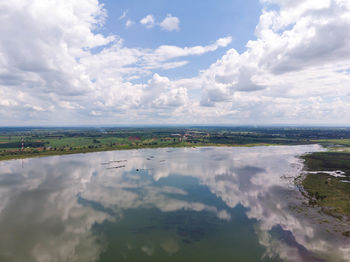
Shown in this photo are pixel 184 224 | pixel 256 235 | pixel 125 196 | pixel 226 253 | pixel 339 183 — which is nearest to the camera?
pixel 226 253

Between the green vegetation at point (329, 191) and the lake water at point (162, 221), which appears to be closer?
the lake water at point (162, 221)

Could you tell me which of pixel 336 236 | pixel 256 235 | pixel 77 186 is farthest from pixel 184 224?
pixel 77 186

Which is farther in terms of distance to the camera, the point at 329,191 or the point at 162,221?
the point at 329,191

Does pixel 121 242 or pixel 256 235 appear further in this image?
pixel 256 235

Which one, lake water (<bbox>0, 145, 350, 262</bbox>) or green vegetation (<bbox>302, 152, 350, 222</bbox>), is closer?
lake water (<bbox>0, 145, 350, 262</bbox>)

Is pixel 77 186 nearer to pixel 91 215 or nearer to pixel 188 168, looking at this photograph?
A: pixel 91 215

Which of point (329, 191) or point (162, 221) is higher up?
point (329, 191)

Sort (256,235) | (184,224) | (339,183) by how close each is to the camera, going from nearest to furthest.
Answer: (256,235) < (184,224) < (339,183)
